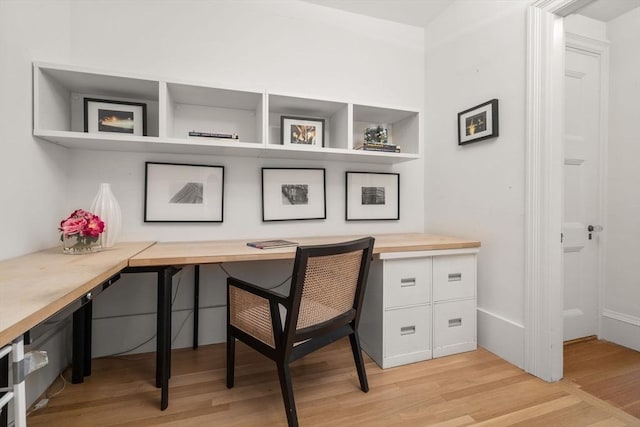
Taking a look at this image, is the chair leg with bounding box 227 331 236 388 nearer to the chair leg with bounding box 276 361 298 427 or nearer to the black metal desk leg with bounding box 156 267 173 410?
the black metal desk leg with bounding box 156 267 173 410

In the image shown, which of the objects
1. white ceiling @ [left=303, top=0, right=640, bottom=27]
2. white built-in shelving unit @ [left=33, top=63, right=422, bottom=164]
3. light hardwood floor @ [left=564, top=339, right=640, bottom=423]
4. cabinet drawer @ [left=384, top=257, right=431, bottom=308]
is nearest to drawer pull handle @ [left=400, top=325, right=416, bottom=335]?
cabinet drawer @ [left=384, top=257, right=431, bottom=308]

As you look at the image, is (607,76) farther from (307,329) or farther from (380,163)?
(307,329)

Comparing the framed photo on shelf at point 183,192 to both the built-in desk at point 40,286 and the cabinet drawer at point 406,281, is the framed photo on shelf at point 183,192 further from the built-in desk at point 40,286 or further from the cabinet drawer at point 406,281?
the cabinet drawer at point 406,281

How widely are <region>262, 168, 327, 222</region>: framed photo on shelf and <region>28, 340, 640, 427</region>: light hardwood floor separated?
0.99m

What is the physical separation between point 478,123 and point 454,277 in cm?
105

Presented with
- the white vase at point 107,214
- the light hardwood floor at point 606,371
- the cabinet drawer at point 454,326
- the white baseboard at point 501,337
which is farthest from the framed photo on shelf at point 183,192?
the light hardwood floor at point 606,371

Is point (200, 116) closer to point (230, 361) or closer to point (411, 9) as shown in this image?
point (230, 361)

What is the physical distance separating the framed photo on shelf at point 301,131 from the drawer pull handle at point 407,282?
1.11m

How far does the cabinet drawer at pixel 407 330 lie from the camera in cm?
178

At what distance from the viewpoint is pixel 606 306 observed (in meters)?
2.20

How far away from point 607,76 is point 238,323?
3060mm

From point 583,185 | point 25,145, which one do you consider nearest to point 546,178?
point 583,185

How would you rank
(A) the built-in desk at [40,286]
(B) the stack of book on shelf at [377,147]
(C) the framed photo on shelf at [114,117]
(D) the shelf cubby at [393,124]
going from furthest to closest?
(D) the shelf cubby at [393,124]
(B) the stack of book on shelf at [377,147]
(C) the framed photo on shelf at [114,117]
(A) the built-in desk at [40,286]

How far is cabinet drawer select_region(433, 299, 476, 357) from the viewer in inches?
74.4
